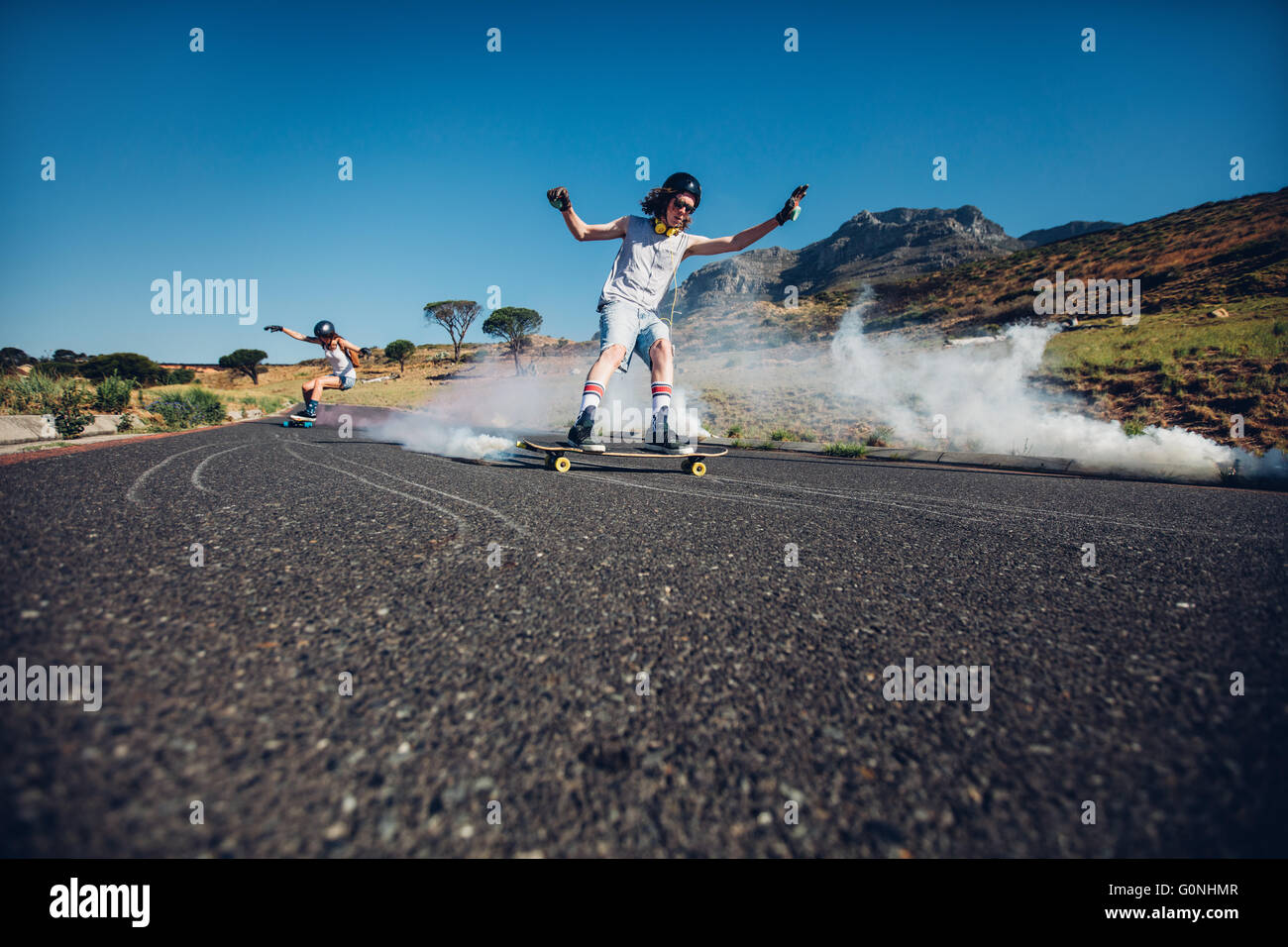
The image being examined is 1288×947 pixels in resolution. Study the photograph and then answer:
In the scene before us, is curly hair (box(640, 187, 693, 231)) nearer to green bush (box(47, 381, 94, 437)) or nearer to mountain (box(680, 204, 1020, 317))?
green bush (box(47, 381, 94, 437))

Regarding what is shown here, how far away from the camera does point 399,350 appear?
2675 inches

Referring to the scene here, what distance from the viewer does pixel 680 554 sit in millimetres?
3291

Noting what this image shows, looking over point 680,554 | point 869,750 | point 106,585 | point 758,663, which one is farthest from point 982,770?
point 106,585

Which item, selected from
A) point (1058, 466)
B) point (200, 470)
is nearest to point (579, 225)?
point (200, 470)

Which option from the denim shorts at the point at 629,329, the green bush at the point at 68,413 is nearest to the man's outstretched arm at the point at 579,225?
the denim shorts at the point at 629,329

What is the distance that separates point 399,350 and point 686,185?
72.7m

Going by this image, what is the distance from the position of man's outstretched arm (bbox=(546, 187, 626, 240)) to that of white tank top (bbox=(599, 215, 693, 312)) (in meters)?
0.13

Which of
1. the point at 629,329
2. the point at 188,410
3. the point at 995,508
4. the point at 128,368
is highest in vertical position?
the point at 128,368

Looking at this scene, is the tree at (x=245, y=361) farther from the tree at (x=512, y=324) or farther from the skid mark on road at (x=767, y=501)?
the skid mark on road at (x=767, y=501)

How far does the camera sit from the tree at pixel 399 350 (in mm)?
67938

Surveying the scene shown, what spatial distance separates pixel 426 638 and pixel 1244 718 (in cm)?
305

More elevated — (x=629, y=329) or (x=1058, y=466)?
(x=629, y=329)

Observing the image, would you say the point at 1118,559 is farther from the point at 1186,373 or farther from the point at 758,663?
the point at 1186,373

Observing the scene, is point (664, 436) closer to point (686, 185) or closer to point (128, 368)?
point (686, 185)
